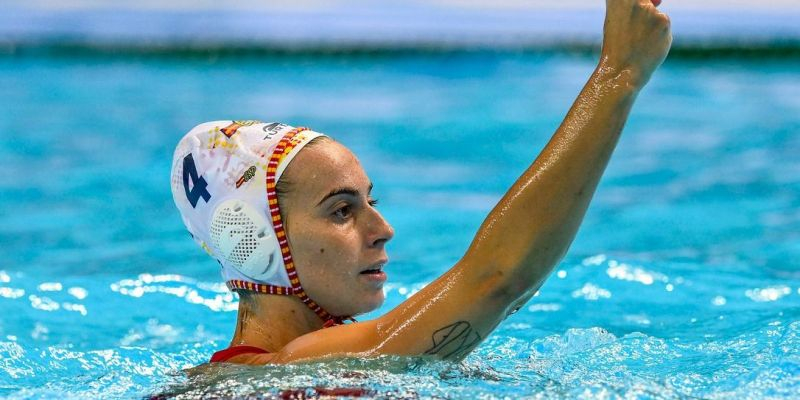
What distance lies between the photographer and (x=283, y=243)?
3129 mm

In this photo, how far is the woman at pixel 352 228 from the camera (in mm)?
2588

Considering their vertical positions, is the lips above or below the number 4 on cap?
below

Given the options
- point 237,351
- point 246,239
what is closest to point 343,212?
point 246,239

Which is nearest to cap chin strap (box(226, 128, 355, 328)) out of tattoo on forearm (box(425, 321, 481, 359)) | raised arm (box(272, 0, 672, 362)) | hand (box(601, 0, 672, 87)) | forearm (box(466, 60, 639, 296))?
tattoo on forearm (box(425, 321, 481, 359))

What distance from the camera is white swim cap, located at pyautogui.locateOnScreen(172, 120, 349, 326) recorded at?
3.14m

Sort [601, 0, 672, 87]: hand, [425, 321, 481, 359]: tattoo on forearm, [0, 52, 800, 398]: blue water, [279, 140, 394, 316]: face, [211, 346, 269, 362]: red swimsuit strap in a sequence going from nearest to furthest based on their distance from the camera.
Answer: [601, 0, 672, 87]: hand < [425, 321, 481, 359]: tattoo on forearm < [279, 140, 394, 316]: face < [211, 346, 269, 362]: red swimsuit strap < [0, 52, 800, 398]: blue water

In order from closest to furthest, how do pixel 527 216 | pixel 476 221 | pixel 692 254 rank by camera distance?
1. pixel 527 216
2. pixel 692 254
3. pixel 476 221

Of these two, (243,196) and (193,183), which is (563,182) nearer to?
(243,196)

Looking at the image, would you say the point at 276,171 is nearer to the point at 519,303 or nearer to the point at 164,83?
the point at 519,303

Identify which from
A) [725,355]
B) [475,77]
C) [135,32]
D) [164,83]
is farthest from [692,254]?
[135,32]

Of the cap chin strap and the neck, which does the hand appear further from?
the neck

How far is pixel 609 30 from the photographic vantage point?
2617 millimetres

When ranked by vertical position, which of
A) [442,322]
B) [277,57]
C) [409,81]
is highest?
[277,57]

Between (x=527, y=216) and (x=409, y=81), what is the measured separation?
9.65 metres
